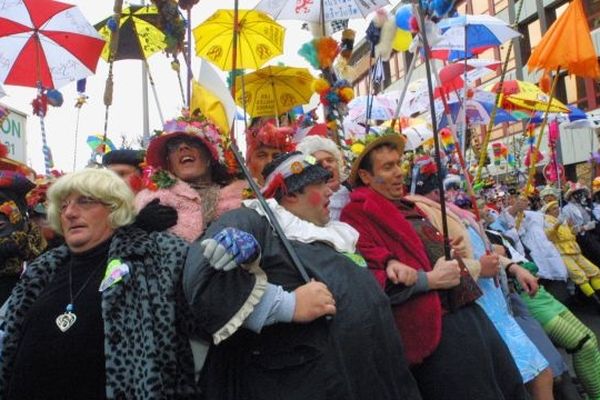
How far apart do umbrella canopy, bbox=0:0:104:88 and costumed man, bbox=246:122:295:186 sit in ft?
4.77

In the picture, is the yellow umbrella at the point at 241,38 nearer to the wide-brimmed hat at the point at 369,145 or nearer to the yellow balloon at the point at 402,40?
the yellow balloon at the point at 402,40

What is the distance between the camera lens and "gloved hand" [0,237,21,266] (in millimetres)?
2740

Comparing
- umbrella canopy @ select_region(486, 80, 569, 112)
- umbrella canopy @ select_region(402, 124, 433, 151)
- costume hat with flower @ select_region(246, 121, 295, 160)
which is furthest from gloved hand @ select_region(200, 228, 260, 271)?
umbrella canopy @ select_region(486, 80, 569, 112)

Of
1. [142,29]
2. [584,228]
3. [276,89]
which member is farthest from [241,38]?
[584,228]

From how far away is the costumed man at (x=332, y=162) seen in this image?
2.77 metres

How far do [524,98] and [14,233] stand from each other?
590 cm

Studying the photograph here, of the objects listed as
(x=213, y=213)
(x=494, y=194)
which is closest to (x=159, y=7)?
(x=213, y=213)

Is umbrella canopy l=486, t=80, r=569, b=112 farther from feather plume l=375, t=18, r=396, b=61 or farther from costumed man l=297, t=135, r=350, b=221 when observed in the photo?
costumed man l=297, t=135, r=350, b=221

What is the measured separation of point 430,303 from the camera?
2.23 metres

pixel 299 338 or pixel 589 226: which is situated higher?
pixel 299 338

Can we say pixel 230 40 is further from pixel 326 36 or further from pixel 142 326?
pixel 142 326

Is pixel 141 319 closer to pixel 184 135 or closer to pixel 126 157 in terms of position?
pixel 184 135

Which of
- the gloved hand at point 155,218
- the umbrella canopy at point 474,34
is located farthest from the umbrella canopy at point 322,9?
the gloved hand at point 155,218

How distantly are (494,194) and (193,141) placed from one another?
6378 mm
